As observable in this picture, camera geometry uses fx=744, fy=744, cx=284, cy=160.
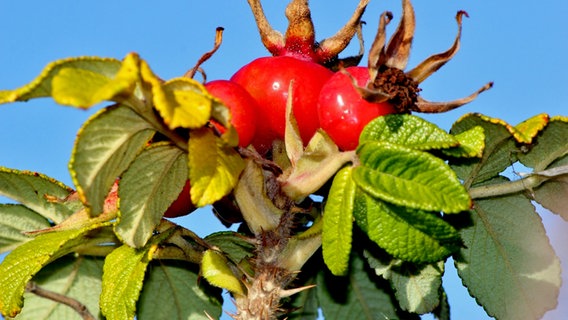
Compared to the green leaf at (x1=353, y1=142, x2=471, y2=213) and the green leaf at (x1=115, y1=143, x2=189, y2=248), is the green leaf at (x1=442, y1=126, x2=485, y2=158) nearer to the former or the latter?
the green leaf at (x1=353, y1=142, x2=471, y2=213)

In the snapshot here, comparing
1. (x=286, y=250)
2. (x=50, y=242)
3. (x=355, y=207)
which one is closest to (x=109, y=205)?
(x=50, y=242)

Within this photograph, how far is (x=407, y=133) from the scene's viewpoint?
194 cm

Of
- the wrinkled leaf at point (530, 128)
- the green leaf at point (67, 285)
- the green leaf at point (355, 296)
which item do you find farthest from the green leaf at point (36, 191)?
the wrinkled leaf at point (530, 128)

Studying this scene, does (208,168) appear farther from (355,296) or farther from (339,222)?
(355,296)

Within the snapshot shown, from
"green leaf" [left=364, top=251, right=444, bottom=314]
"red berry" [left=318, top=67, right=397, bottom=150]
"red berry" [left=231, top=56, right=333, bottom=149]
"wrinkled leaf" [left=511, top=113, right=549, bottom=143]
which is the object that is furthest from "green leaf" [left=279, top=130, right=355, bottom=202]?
"wrinkled leaf" [left=511, top=113, right=549, bottom=143]

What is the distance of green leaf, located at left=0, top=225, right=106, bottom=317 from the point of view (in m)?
2.15

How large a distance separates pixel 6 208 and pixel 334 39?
1239 millimetres

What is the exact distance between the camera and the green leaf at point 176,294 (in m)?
2.43

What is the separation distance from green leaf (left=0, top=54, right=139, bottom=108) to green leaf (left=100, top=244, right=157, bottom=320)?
1.84 feet

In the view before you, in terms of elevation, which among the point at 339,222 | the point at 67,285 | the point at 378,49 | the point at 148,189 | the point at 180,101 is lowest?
the point at 67,285

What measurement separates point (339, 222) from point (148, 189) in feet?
1.72

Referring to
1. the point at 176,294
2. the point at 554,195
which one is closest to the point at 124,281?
the point at 176,294

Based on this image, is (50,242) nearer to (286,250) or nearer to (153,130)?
(153,130)

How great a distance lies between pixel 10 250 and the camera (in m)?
2.49
